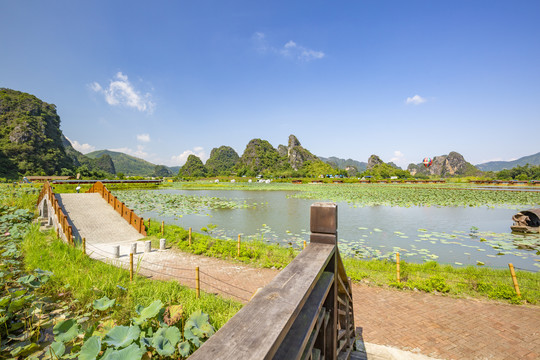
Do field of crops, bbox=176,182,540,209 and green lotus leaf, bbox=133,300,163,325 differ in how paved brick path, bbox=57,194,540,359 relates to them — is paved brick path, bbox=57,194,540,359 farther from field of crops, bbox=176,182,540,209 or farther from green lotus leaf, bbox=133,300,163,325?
field of crops, bbox=176,182,540,209

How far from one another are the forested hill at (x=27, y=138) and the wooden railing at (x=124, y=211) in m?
52.8

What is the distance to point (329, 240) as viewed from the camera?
186 centimetres

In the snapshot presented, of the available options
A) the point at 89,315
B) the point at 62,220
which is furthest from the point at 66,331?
the point at 62,220

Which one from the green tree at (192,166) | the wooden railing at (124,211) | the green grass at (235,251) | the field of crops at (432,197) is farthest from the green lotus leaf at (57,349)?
the green tree at (192,166)

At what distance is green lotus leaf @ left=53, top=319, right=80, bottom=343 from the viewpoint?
2189 mm

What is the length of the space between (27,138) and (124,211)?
236 ft

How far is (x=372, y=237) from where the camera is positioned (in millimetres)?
11406

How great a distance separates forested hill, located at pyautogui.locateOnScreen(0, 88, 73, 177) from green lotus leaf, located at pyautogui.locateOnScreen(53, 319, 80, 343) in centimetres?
6795

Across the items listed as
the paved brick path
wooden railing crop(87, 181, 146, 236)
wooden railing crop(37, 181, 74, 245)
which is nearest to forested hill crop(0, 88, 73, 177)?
wooden railing crop(87, 181, 146, 236)

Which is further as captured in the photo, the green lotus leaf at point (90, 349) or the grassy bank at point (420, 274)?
the grassy bank at point (420, 274)

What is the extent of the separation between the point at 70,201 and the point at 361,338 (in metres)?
16.8

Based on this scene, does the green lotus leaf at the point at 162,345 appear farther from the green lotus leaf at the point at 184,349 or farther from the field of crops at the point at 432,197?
the field of crops at the point at 432,197

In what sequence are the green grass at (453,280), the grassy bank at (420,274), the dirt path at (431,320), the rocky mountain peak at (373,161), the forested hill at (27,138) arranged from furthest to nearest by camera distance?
the rocky mountain peak at (373,161), the forested hill at (27,138), the grassy bank at (420,274), the green grass at (453,280), the dirt path at (431,320)

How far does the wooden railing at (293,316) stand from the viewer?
79cm
